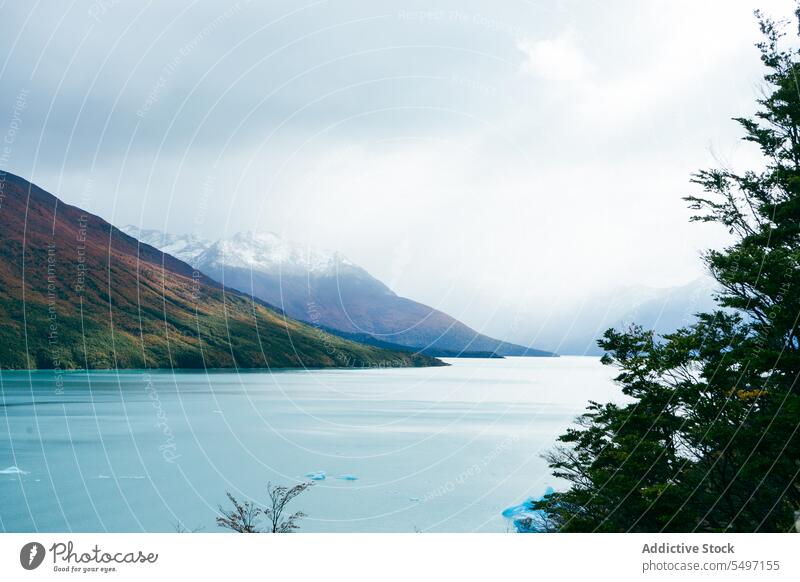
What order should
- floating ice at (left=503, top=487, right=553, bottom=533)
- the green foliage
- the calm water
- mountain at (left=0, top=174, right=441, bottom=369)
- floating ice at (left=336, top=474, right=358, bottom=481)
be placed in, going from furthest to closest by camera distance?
1. mountain at (left=0, top=174, right=441, bottom=369)
2. floating ice at (left=336, top=474, right=358, bottom=481)
3. the calm water
4. floating ice at (left=503, top=487, right=553, bottom=533)
5. the green foliage

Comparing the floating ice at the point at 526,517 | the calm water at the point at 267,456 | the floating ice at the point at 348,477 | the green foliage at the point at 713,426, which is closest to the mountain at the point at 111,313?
the calm water at the point at 267,456

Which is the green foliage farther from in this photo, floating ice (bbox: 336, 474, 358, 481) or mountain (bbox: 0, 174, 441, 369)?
mountain (bbox: 0, 174, 441, 369)

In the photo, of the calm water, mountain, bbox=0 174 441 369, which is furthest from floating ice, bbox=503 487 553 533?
mountain, bbox=0 174 441 369

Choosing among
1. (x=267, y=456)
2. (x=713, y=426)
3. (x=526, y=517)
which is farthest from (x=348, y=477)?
(x=713, y=426)

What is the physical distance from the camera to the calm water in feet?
97.3

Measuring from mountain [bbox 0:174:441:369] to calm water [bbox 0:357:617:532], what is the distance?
104 ft

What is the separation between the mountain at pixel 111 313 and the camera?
4606 inches

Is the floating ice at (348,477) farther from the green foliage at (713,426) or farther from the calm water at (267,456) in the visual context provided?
the green foliage at (713,426)

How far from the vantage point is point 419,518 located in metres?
29.3

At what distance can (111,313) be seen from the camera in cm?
13062

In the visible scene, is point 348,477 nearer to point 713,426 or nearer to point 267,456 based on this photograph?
point 267,456

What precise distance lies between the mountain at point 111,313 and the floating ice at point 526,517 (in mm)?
95254

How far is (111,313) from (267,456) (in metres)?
99.3

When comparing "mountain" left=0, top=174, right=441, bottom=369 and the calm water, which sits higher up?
"mountain" left=0, top=174, right=441, bottom=369
